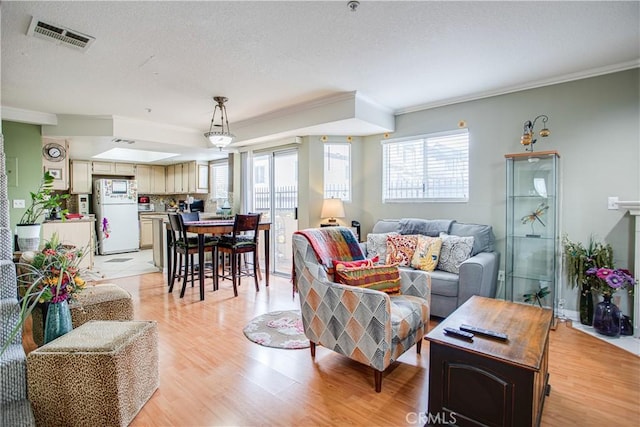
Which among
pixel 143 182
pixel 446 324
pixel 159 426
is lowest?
pixel 159 426

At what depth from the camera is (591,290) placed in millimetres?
3080

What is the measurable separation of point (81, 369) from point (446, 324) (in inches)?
78.1

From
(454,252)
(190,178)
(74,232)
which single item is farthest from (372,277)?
(190,178)

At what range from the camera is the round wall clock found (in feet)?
16.7

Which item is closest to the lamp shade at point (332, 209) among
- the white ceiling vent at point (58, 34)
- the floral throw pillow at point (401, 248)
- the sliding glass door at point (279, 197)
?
the sliding glass door at point (279, 197)

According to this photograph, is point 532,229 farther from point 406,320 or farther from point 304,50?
point 304,50

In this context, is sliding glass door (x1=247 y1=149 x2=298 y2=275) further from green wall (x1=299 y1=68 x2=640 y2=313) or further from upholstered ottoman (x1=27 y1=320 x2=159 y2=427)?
upholstered ottoman (x1=27 y1=320 x2=159 y2=427)

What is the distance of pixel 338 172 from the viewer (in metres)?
4.88

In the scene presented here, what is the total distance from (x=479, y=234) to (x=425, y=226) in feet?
1.96

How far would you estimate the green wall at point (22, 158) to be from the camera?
434cm

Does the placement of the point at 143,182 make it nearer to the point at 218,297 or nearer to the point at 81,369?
the point at 218,297

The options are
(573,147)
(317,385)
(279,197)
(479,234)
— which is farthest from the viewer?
(279,197)

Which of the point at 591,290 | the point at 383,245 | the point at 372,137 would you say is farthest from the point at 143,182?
the point at 591,290

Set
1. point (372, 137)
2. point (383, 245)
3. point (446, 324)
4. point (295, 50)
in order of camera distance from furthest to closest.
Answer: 1. point (372, 137)
2. point (383, 245)
3. point (295, 50)
4. point (446, 324)
